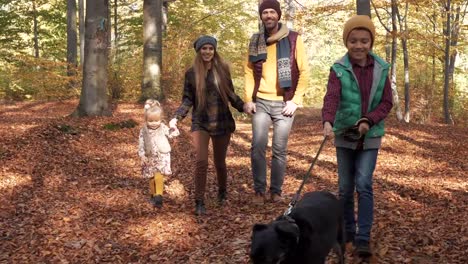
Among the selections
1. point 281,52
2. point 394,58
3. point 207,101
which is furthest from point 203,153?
point 394,58

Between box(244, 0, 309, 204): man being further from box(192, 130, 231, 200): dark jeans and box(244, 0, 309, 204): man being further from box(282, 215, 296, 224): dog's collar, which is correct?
box(282, 215, 296, 224): dog's collar

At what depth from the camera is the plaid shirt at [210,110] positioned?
5469 mm

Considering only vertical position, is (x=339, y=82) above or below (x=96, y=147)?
above

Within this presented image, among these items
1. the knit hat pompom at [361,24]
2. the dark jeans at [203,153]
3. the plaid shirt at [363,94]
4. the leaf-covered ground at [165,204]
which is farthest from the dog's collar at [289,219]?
the dark jeans at [203,153]

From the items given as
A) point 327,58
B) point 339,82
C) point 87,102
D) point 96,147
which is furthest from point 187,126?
point 327,58

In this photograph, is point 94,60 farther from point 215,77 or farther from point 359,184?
point 359,184

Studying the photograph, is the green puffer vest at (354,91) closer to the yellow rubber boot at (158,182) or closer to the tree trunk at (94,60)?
the yellow rubber boot at (158,182)

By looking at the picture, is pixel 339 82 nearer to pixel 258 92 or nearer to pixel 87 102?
pixel 258 92

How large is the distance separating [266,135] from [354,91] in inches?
73.6

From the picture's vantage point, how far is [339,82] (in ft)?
12.7

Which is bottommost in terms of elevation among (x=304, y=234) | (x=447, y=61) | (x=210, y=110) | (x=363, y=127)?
(x=304, y=234)

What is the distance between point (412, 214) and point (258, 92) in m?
2.53

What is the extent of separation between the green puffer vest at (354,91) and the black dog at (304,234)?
2.38ft

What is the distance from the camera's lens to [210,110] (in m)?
5.48
